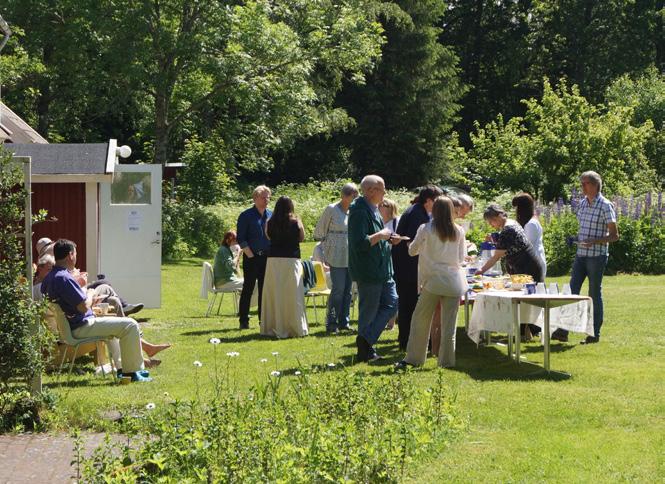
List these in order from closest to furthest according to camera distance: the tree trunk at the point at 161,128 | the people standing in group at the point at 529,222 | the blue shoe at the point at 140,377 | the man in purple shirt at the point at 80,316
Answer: the man in purple shirt at the point at 80,316, the blue shoe at the point at 140,377, the people standing in group at the point at 529,222, the tree trunk at the point at 161,128

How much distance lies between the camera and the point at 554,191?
99.5ft

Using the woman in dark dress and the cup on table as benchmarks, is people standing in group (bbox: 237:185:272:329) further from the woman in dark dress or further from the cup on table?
the woman in dark dress

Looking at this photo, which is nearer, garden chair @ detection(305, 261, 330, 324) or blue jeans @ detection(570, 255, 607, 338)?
blue jeans @ detection(570, 255, 607, 338)

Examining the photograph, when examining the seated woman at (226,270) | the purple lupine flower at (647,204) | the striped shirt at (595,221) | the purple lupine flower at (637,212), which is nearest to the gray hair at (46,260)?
the seated woman at (226,270)

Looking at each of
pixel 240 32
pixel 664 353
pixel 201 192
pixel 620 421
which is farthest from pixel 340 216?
pixel 201 192

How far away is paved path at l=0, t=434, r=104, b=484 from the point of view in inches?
264

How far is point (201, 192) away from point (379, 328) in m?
22.6

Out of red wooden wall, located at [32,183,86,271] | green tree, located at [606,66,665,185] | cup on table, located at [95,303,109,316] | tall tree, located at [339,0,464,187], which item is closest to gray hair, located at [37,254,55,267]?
cup on table, located at [95,303,109,316]

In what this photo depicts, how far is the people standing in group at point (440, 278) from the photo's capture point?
10141 millimetres

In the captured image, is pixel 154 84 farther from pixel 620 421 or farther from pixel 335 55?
pixel 620 421

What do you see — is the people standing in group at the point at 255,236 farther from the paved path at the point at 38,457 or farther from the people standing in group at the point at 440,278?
the paved path at the point at 38,457

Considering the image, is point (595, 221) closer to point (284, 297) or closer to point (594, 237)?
point (594, 237)

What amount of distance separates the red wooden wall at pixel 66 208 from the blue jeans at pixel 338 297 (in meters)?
4.03

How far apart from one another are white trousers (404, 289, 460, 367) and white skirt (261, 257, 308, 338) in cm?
306
